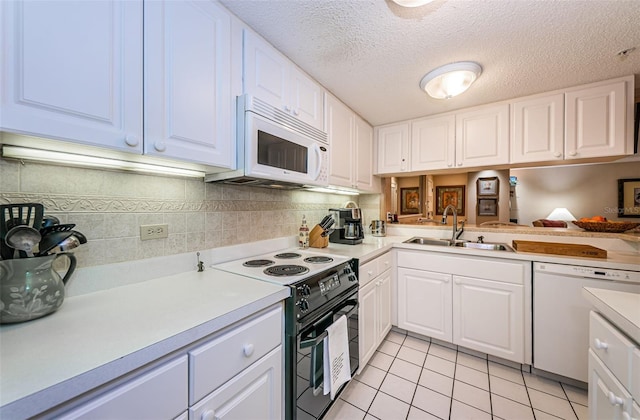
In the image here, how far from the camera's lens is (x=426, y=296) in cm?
213

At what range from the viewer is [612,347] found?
90cm

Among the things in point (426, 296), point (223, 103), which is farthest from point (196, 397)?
point (426, 296)

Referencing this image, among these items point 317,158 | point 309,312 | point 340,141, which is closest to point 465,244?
point 340,141

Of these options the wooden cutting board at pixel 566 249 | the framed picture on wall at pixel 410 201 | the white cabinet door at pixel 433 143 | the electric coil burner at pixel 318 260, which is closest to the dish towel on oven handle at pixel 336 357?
the electric coil burner at pixel 318 260

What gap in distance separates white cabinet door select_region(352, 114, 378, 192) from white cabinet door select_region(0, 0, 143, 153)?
1.84 meters

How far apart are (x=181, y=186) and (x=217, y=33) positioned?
0.79 m

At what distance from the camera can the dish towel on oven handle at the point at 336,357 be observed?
1.26 meters

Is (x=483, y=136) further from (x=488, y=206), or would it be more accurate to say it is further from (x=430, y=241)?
(x=488, y=206)

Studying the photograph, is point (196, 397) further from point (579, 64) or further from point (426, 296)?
point (579, 64)

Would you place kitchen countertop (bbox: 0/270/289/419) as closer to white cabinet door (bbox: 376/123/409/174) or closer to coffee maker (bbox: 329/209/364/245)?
coffee maker (bbox: 329/209/364/245)

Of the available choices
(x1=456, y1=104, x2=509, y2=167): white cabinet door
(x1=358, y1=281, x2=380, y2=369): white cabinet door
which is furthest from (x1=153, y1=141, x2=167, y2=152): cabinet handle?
(x1=456, y1=104, x2=509, y2=167): white cabinet door

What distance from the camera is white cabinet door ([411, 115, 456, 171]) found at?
2.37m

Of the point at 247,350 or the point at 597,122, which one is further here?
the point at 597,122

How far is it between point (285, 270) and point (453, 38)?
164cm
